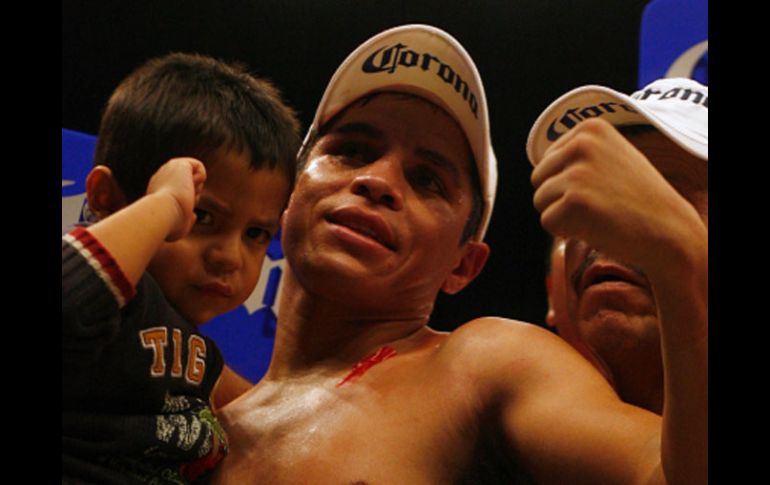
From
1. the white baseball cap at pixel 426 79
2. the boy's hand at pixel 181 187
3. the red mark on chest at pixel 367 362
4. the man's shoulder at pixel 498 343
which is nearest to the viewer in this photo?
the boy's hand at pixel 181 187

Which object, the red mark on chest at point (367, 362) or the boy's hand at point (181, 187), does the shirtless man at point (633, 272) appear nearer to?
the red mark on chest at point (367, 362)

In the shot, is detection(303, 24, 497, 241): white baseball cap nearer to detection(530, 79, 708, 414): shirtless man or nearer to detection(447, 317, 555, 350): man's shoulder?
detection(530, 79, 708, 414): shirtless man

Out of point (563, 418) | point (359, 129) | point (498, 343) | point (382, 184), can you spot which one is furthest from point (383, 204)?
point (563, 418)

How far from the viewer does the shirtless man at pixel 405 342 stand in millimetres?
830

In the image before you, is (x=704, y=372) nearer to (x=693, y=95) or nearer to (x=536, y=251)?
(x=693, y=95)

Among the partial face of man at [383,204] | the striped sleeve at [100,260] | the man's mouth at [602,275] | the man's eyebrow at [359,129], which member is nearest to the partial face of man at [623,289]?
the man's mouth at [602,275]

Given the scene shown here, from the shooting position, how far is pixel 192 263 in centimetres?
94

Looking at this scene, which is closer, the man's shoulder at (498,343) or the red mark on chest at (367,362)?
the man's shoulder at (498,343)

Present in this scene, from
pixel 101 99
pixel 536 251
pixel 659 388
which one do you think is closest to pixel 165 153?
pixel 659 388

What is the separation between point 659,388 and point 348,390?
13.5 inches

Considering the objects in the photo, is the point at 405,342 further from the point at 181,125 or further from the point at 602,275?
the point at 181,125

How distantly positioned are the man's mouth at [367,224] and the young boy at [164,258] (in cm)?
8

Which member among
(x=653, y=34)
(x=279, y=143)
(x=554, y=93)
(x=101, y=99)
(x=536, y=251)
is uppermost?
(x=653, y=34)

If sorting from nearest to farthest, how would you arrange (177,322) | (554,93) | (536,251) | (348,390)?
(177,322), (348,390), (554,93), (536,251)
